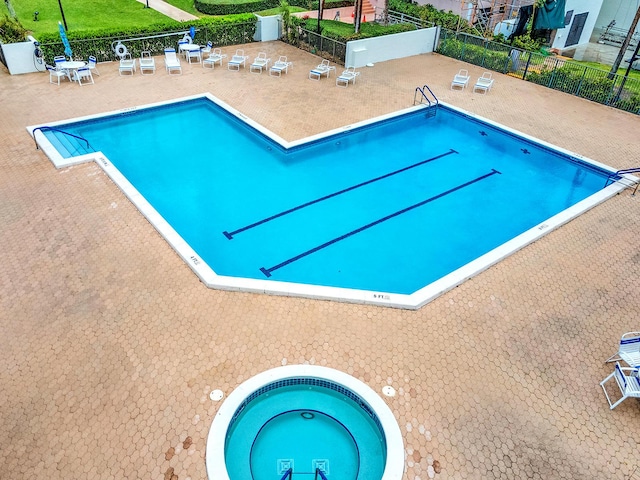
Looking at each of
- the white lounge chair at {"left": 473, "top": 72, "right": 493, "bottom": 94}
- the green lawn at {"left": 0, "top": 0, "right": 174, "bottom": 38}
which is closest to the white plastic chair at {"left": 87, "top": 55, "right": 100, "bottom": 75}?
the green lawn at {"left": 0, "top": 0, "right": 174, "bottom": 38}

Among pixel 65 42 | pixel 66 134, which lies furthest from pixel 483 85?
pixel 65 42

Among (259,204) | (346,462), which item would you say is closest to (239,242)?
(259,204)

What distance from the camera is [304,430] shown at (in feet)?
21.1

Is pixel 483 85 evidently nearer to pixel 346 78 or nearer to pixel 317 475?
pixel 346 78

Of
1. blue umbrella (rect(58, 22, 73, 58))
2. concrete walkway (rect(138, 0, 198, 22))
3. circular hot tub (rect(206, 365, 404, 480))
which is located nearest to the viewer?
circular hot tub (rect(206, 365, 404, 480))

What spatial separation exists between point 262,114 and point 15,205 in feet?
25.6

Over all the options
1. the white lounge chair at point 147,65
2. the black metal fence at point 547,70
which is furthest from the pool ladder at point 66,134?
the black metal fence at point 547,70

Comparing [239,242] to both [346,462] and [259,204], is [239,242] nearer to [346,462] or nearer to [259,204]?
[259,204]

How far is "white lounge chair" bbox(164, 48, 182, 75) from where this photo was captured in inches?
720

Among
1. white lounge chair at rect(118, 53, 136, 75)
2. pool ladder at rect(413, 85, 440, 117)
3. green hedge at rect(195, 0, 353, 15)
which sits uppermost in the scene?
green hedge at rect(195, 0, 353, 15)

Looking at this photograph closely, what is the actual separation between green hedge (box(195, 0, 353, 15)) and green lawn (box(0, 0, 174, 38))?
2.60 m

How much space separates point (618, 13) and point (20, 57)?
30329 mm

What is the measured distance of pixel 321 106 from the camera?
632 inches

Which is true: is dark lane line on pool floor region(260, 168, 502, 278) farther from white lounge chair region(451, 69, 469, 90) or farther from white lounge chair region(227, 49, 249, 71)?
white lounge chair region(227, 49, 249, 71)
